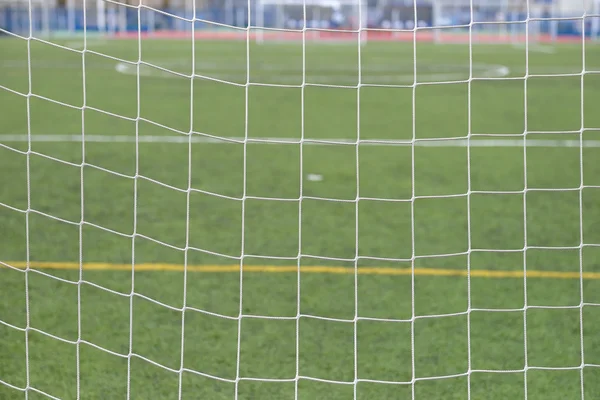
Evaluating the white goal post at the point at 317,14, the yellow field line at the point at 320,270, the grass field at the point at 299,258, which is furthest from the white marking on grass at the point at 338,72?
the white goal post at the point at 317,14

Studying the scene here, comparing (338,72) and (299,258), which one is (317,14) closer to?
(338,72)

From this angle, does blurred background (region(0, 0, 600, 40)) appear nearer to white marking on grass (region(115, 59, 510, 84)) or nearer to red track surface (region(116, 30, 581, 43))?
red track surface (region(116, 30, 581, 43))

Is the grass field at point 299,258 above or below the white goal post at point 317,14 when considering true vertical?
above

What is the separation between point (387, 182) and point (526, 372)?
3.17 m

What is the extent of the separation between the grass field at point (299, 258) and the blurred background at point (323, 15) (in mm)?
15315

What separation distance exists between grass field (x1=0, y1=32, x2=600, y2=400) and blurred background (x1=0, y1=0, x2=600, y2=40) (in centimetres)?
1532

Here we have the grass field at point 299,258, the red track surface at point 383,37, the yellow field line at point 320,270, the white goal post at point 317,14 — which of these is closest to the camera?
the grass field at point 299,258

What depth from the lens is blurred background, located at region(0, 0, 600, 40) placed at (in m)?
24.4

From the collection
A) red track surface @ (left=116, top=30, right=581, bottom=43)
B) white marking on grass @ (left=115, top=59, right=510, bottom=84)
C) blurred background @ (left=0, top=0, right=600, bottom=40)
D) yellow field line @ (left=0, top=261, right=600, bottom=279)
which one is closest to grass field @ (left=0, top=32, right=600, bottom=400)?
yellow field line @ (left=0, top=261, right=600, bottom=279)

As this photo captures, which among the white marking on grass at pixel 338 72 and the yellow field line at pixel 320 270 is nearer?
the yellow field line at pixel 320 270

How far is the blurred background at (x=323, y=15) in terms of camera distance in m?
24.4

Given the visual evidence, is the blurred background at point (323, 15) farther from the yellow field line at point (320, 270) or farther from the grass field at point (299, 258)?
the yellow field line at point (320, 270)

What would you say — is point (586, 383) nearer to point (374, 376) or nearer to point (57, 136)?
point (374, 376)

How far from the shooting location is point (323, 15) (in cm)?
2456
